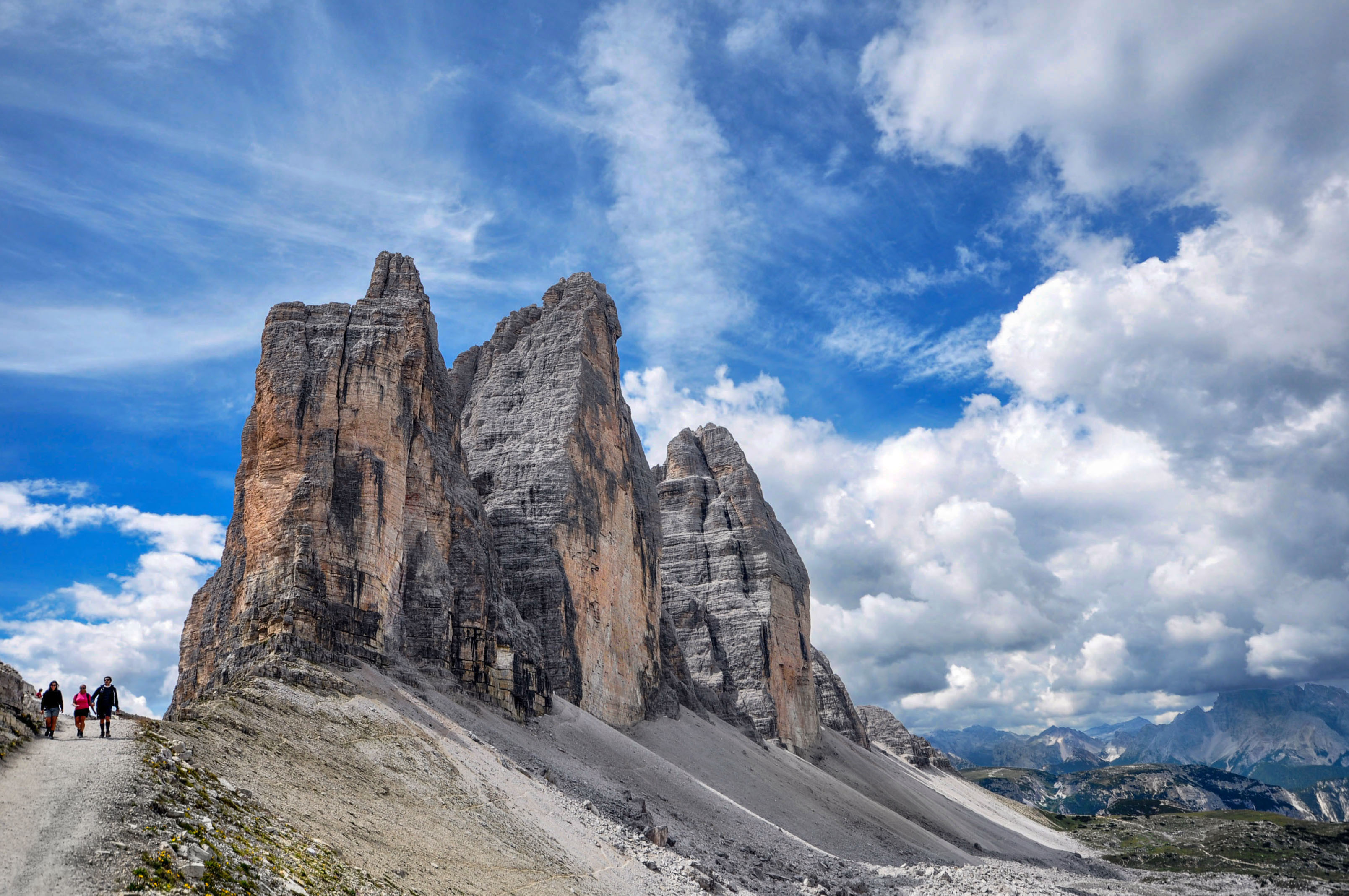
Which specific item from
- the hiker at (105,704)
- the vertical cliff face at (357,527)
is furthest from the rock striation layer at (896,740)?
the hiker at (105,704)

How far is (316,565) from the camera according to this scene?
130ft

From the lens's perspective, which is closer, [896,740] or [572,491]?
[572,491]

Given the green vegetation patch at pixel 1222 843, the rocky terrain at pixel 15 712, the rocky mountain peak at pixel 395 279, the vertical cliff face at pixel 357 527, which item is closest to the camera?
the rocky terrain at pixel 15 712

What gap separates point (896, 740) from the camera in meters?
139

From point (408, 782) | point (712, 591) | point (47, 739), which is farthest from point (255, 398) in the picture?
point (712, 591)

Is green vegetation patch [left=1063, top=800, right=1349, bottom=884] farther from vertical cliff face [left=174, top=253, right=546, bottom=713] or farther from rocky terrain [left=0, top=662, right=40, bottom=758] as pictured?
rocky terrain [left=0, top=662, right=40, bottom=758]

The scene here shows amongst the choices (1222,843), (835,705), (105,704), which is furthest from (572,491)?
(1222,843)

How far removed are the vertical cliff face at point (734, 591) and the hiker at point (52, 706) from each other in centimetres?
6293

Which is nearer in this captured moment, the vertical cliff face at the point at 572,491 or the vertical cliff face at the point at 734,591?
the vertical cliff face at the point at 572,491

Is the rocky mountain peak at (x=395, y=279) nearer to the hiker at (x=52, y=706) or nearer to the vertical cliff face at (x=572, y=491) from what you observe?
the vertical cliff face at (x=572, y=491)

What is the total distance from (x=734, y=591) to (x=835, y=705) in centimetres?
3012

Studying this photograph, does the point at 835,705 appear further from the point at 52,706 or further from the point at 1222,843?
the point at 52,706

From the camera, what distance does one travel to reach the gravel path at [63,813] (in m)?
13.4

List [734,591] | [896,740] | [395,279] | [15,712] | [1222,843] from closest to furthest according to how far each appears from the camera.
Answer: [15,712]
[395,279]
[734,591]
[1222,843]
[896,740]
